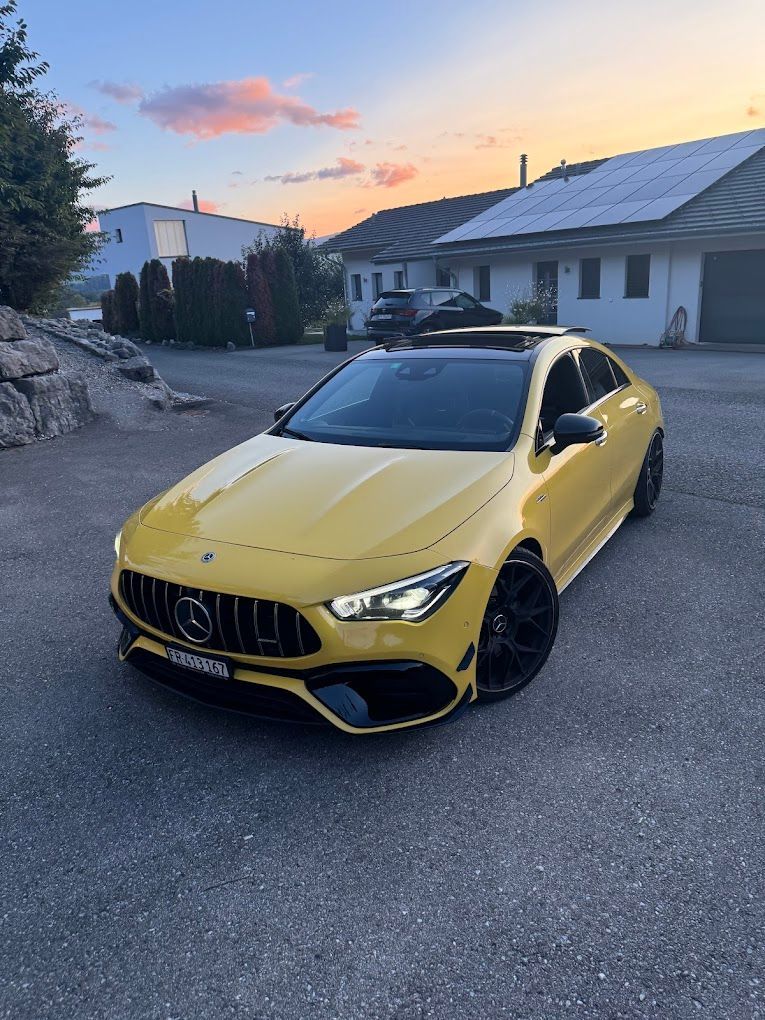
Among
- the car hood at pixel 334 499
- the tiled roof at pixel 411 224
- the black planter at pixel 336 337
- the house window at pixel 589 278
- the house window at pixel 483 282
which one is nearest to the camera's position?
the car hood at pixel 334 499

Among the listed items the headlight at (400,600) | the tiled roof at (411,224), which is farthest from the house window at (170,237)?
the headlight at (400,600)

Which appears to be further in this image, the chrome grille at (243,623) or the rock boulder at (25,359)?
the rock boulder at (25,359)

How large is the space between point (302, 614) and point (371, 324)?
1866cm

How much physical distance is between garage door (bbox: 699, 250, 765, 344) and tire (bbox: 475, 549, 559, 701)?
1811cm

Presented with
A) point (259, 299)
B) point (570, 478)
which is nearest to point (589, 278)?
point (259, 299)

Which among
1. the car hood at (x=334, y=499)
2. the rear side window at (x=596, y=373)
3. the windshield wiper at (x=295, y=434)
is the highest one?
the rear side window at (x=596, y=373)

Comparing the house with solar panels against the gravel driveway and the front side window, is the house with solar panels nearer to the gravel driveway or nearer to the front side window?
the front side window

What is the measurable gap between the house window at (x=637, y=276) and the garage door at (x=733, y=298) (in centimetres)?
168

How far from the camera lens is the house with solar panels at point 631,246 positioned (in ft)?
61.5

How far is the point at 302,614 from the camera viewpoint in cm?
280

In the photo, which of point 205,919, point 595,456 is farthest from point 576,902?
point 595,456

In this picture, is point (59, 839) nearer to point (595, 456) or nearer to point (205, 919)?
point (205, 919)

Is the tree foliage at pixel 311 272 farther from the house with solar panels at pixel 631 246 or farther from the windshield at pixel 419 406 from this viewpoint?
the windshield at pixel 419 406

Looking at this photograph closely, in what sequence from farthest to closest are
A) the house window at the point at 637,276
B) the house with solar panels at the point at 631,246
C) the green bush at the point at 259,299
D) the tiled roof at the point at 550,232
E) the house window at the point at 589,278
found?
1. the green bush at the point at 259,299
2. the house window at the point at 589,278
3. the house window at the point at 637,276
4. the house with solar panels at the point at 631,246
5. the tiled roof at the point at 550,232
